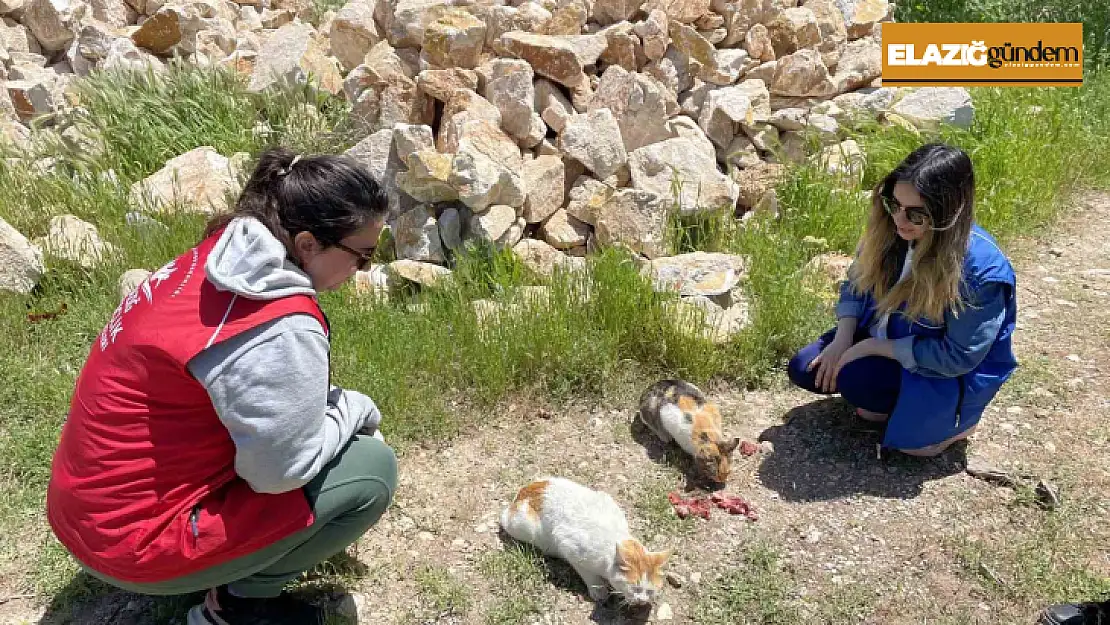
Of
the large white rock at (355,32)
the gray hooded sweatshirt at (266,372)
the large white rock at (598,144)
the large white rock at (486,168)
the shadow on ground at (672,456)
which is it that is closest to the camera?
the gray hooded sweatshirt at (266,372)

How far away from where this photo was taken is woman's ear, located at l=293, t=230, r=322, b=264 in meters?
2.23

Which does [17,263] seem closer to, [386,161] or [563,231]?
[386,161]

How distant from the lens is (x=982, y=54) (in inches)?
263

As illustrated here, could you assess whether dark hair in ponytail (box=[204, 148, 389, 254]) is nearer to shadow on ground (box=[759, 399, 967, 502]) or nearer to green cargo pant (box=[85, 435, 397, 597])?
green cargo pant (box=[85, 435, 397, 597])

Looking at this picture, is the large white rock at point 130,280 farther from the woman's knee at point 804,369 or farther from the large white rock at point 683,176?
the woman's knee at point 804,369

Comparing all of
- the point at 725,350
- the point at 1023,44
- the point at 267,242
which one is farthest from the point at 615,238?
the point at 1023,44

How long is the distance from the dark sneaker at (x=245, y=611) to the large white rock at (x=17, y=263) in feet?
8.47

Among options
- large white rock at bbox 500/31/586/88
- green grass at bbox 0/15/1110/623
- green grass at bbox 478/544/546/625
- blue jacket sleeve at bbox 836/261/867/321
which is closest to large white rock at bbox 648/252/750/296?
green grass at bbox 0/15/1110/623

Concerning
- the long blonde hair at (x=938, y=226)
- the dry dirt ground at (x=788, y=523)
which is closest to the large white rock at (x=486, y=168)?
the dry dirt ground at (x=788, y=523)

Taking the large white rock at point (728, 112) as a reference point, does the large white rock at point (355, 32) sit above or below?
above

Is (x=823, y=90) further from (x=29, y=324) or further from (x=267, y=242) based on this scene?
(x=29, y=324)

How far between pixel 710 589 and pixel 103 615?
7.05ft

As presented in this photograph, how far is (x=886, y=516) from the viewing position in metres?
3.26

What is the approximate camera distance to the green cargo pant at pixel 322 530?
2371 mm
